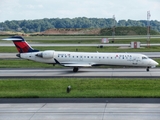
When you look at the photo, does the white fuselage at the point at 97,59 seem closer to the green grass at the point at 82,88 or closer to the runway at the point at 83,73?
the runway at the point at 83,73

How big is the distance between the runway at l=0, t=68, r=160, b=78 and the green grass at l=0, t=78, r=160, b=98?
4510 millimetres

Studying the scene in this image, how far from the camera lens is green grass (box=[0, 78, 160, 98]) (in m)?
30.1

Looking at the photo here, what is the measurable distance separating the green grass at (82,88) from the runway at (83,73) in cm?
451

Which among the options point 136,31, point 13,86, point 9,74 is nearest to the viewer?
point 13,86

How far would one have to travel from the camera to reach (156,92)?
31.0m

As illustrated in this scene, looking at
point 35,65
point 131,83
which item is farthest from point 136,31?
point 131,83

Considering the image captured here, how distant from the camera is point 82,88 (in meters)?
33.8

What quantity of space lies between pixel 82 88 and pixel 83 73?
11.2 m

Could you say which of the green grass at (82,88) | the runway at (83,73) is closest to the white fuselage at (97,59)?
the runway at (83,73)
